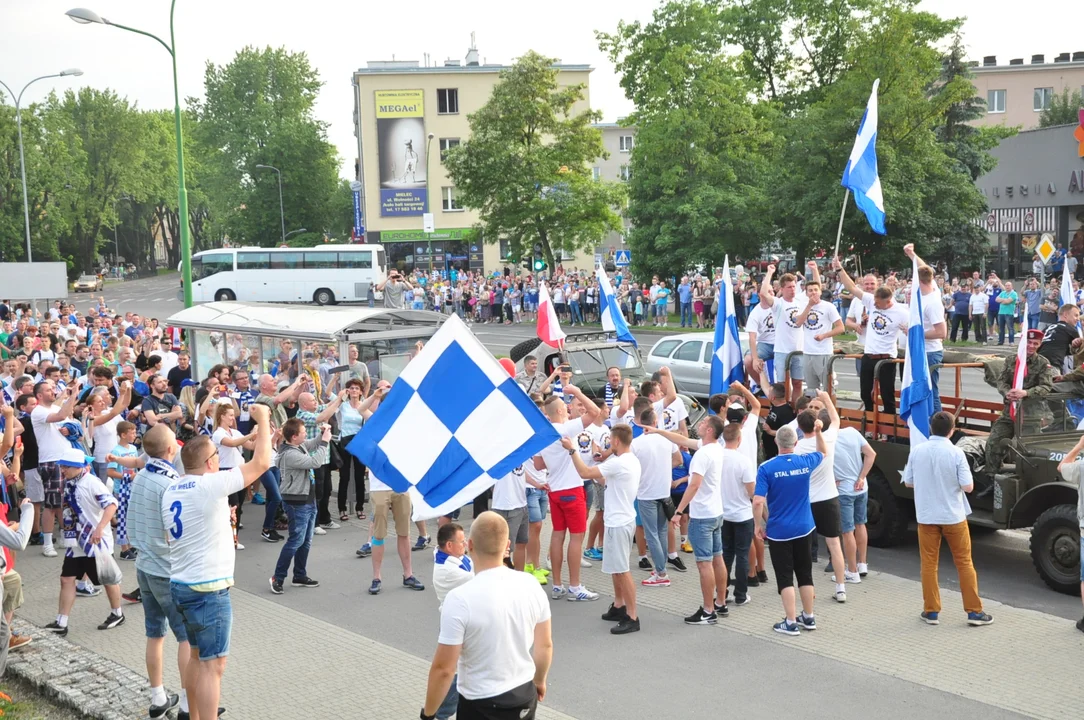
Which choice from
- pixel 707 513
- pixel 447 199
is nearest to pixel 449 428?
pixel 707 513

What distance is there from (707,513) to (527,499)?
6.24 ft

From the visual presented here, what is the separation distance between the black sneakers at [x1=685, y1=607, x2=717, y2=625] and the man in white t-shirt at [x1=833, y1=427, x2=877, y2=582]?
163cm

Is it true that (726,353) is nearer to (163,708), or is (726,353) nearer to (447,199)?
(163,708)

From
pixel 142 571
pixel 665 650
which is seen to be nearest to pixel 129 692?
pixel 142 571

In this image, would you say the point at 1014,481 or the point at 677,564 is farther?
the point at 677,564

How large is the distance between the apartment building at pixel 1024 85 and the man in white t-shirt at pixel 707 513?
73127mm

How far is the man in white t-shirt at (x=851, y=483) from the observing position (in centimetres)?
965

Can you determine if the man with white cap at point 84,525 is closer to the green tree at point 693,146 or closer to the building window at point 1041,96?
the green tree at point 693,146

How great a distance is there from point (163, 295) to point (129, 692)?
64739 millimetres

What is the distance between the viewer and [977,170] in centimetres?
4619

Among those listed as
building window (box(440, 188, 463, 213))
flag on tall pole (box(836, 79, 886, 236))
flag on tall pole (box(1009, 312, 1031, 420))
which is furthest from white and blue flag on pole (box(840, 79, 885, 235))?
building window (box(440, 188, 463, 213))

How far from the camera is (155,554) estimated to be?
264 inches

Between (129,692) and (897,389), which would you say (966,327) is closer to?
(897,389)

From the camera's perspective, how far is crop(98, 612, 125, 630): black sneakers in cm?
884
